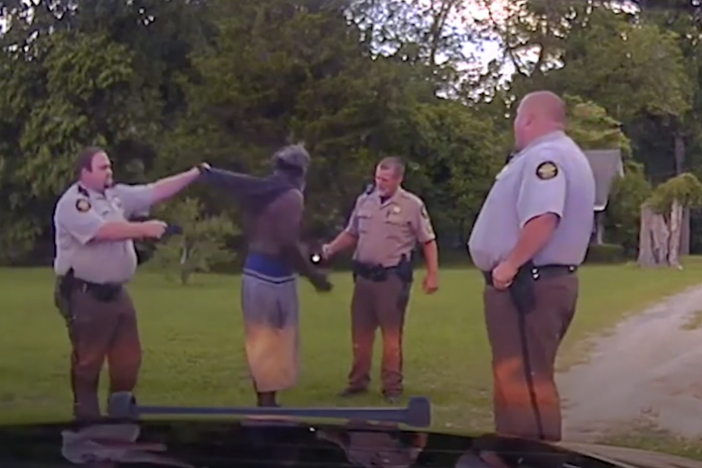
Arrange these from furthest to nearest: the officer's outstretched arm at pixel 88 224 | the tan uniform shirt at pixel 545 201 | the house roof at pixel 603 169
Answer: the officer's outstretched arm at pixel 88 224
the house roof at pixel 603 169
the tan uniform shirt at pixel 545 201

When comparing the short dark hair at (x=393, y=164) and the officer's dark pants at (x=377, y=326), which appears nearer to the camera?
the short dark hair at (x=393, y=164)

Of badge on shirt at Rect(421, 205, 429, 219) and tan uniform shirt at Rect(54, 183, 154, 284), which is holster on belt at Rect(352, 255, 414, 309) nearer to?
badge on shirt at Rect(421, 205, 429, 219)

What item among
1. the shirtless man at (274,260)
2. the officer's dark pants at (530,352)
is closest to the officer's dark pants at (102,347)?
the shirtless man at (274,260)

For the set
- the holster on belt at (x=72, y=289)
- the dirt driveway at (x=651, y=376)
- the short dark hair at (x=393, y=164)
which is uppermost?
the short dark hair at (x=393, y=164)

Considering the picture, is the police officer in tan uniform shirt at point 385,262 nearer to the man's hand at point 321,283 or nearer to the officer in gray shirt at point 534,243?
the man's hand at point 321,283

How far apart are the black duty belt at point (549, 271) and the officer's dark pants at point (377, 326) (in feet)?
2.87

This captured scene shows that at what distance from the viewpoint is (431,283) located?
530 centimetres

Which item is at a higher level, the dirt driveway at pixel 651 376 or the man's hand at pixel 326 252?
the man's hand at pixel 326 252

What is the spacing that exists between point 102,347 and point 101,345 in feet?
0.04

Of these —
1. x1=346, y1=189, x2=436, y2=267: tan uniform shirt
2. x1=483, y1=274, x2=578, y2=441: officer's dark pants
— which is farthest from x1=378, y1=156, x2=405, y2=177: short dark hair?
x1=483, y1=274, x2=578, y2=441: officer's dark pants

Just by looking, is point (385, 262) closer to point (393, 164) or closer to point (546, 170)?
point (393, 164)

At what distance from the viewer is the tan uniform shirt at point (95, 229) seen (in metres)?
5.19

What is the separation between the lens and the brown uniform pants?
5371 millimetres

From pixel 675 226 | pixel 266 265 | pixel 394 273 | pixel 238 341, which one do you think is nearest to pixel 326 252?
pixel 266 265
